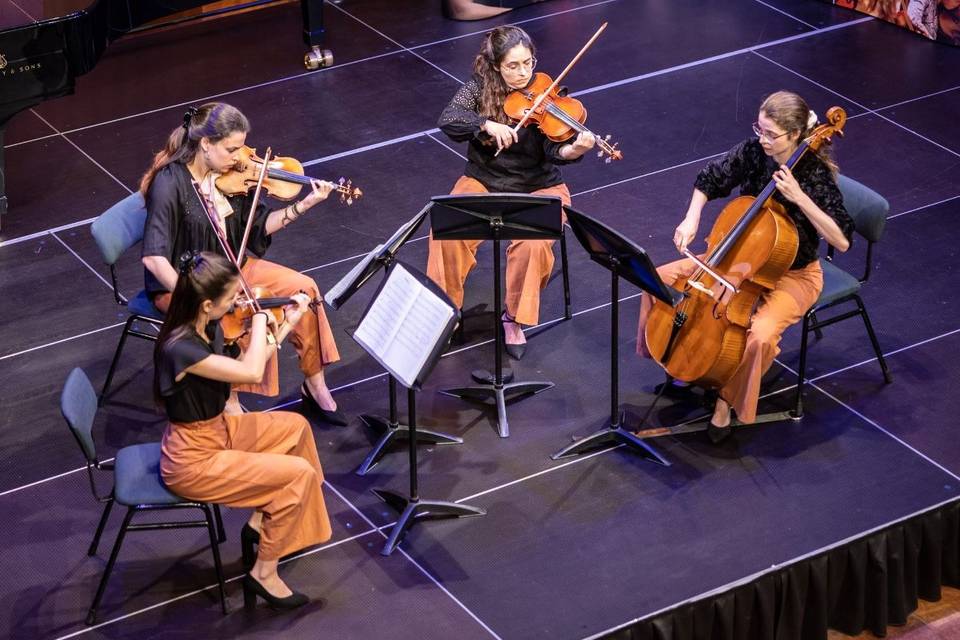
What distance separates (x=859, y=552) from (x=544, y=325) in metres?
1.68

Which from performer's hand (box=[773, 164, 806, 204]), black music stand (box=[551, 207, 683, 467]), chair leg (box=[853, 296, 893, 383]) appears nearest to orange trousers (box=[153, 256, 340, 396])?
black music stand (box=[551, 207, 683, 467])

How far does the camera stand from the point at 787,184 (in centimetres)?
462

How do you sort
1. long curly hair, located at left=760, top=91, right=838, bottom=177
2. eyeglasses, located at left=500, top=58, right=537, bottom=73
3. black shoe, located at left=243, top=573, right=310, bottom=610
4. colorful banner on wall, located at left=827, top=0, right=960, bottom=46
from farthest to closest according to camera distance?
colorful banner on wall, located at left=827, top=0, right=960, bottom=46, eyeglasses, located at left=500, top=58, right=537, bottom=73, long curly hair, located at left=760, top=91, right=838, bottom=177, black shoe, located at left=243, top=573, right=310, bottom=610

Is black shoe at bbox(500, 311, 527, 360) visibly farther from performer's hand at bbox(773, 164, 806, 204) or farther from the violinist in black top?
performer's hand at bbox(773, 164, 806, 204)

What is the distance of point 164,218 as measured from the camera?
15.5 ft

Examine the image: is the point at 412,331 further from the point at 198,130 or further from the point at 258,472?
the point at 198,130

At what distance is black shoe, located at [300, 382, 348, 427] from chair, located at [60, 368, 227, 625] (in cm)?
84

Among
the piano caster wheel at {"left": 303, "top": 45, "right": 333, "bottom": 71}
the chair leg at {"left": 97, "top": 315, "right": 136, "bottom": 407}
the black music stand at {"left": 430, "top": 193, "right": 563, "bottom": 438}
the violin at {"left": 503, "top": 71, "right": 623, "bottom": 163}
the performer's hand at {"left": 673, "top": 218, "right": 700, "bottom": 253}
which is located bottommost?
the chair leg at {"left": 97, "top": 315, "right": 136, "bottom": 407}

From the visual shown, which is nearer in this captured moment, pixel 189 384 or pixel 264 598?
pixel 189 384

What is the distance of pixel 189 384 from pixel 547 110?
1888 millimetres

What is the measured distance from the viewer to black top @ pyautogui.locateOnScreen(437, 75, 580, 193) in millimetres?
5289

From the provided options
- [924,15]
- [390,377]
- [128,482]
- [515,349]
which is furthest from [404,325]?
[924,15]

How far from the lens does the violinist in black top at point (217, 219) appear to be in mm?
4633

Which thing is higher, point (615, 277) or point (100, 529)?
point (615, 277)
